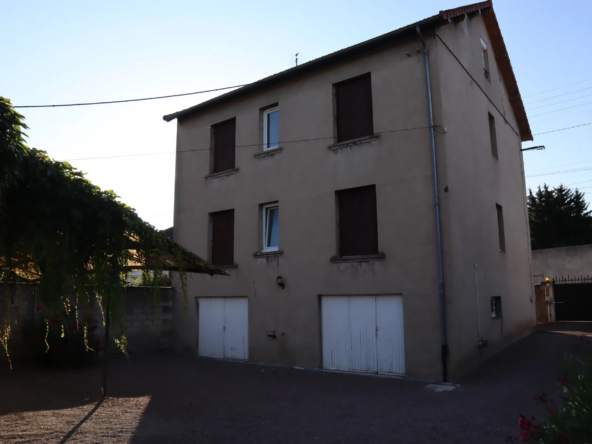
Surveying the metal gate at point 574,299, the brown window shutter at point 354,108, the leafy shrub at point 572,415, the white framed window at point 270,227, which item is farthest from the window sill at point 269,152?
the metal gate at point 574,299

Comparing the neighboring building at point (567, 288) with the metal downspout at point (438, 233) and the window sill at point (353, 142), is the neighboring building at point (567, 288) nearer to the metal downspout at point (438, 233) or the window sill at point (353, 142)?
the metal downspout at point (438, 233)

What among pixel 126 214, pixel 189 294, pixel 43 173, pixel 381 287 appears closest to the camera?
pixel 43 173

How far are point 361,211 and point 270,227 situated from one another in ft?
9.54

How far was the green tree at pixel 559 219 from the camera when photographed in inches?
1348

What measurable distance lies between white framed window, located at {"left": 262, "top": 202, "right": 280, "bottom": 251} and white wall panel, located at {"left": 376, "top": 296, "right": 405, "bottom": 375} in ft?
11.7

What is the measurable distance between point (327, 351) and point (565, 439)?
8.96 metres

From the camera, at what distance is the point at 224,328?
13.8 m

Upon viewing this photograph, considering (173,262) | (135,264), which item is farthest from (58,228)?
(173,262)

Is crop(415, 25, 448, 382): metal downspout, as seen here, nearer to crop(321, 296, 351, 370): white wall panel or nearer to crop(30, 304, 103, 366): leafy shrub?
crop(321, 296, 351, 370): white wall panel

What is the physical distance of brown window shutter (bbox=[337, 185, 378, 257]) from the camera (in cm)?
1134

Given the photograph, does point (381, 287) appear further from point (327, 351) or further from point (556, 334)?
point (556, 334)

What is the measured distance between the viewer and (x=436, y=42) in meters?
10.9

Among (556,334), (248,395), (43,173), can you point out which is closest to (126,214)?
(43,173)

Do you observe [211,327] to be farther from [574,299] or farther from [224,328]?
[574,299]
